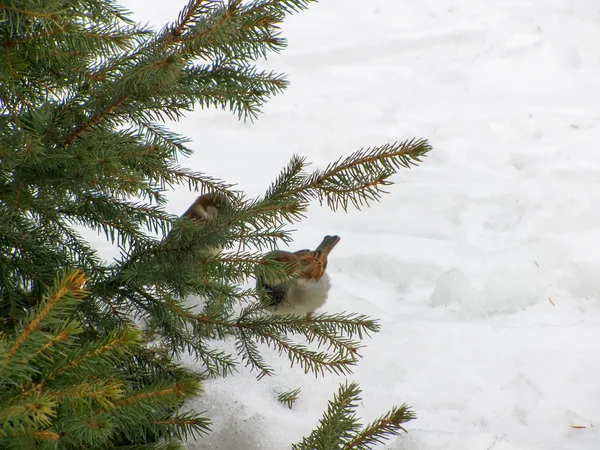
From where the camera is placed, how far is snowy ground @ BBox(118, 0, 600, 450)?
2.83 meters

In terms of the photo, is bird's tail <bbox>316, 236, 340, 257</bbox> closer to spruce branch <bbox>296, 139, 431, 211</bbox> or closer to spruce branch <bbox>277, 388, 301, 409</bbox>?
spruce branch <bbox>277, 388, 301, 409</bbox>

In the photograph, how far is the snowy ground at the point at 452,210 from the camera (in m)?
2.83

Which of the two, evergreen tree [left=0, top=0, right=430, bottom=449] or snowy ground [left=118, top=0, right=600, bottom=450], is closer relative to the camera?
evergreen tree [left=0, top=0, right=430, bottom=449]

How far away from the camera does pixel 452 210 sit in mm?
4727

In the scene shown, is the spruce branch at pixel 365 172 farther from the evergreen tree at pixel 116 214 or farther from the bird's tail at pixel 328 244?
the bird's tail at pixel 328 244

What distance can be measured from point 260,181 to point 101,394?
3.99 meters

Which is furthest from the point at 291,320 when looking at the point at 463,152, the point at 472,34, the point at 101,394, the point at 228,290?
the point at 472,34

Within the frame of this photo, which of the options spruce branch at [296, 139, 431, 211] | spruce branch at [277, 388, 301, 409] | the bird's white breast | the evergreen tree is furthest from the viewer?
the bird's white breast

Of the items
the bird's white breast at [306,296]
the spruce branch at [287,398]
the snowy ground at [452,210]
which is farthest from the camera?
the bird's white breast at [306,296]

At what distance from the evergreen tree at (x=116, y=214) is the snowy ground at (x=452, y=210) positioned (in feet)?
2.41

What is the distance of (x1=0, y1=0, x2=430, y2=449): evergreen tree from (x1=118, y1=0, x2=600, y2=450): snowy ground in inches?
28.9

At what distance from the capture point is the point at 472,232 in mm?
4508

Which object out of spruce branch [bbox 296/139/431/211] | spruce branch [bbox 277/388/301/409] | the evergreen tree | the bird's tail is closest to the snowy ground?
spruce branch [bbox 277/388/301/409]

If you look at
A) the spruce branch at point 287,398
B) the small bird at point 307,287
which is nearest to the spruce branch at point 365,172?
the spruce branch at point 287,398
